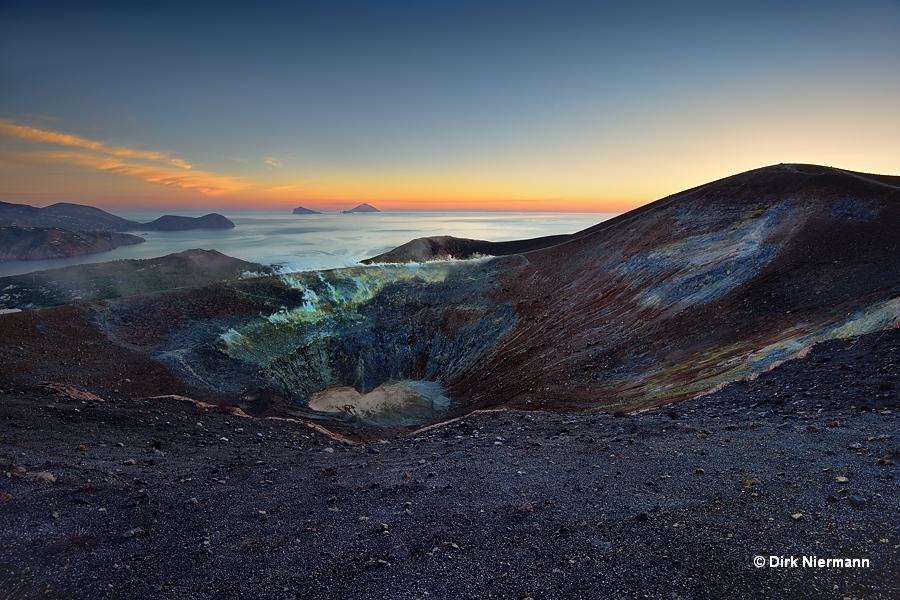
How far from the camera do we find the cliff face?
19.6 meters

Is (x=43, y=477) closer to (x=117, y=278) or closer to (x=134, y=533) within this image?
(x=134, y=533)

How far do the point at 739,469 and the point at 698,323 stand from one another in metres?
16.4

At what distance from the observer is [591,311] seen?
107 ft

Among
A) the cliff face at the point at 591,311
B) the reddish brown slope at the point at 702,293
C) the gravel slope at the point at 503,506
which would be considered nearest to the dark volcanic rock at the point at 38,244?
the cliff face at the point at 591,311

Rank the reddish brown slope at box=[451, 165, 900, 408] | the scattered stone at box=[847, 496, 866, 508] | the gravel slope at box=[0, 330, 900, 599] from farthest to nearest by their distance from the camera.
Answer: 1. the reddish brown slope at box=[451, 165, 900, 408]
2. the scattered stone at box=[847, 496, 866, 508]
3. the gravel slope at box=[0, 330, 900, 599]

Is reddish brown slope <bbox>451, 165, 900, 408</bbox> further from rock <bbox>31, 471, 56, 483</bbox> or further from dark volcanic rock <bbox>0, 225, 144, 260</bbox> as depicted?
dark volcanic rock <bbox>0, 225, 144, 260</bbox>

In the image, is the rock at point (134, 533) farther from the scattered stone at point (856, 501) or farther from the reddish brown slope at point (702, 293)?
the reddish brown slope at point (702, 293)

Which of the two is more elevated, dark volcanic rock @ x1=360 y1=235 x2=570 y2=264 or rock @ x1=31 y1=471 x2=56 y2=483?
dark volcanic rock @ x1=360 y1=235 x2=570 y2=264

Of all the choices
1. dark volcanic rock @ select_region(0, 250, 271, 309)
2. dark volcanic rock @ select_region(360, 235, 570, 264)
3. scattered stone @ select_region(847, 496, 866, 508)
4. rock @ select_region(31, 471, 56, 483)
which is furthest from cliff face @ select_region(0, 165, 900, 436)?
dark volcanic rock @ select_region(0, 250, 271, 309)

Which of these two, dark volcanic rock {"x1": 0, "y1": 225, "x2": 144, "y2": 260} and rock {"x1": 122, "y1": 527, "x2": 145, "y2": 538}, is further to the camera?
dark volcanic rock {"x1": 0, "y1": 225, "x2": 144, "y2": 260}

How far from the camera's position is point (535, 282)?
43094 millimetres

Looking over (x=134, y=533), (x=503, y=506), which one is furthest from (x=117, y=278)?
(x=503, y=506)

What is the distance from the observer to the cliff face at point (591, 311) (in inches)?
771

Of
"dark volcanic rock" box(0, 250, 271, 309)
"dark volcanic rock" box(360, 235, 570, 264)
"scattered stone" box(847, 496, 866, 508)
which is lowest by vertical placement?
"dark volcanic rock" box(0, 250, 271, 309)
